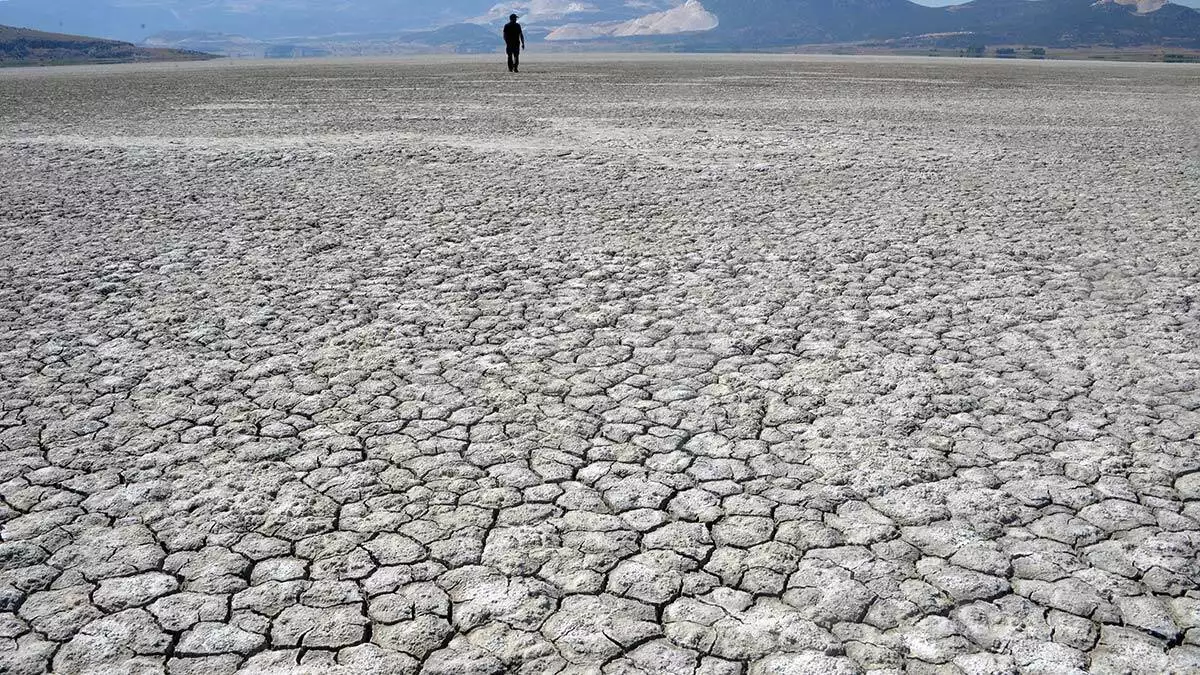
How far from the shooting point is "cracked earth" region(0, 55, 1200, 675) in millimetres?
2504

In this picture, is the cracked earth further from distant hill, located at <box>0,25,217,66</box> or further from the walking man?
→ distant hill, located at <box>0,25,217,66</box>

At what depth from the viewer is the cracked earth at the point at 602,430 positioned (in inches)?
98.6

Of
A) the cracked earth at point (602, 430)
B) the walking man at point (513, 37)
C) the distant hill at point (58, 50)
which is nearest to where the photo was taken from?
the cracked earth at point (602, 430)

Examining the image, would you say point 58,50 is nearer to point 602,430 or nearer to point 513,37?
point 513,37

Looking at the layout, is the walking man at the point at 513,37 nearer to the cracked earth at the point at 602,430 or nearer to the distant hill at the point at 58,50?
the cracked earth at the point at 602,430

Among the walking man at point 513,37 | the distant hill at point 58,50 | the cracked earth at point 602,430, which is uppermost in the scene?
the distant hill at point 58,50

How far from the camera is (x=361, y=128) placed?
13.9 m

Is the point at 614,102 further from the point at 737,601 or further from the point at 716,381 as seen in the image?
the point at 737,601

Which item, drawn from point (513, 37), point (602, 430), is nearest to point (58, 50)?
point (513, 37)

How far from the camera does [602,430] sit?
368 centimetres

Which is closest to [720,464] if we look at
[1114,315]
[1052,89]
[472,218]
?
[1114,315]

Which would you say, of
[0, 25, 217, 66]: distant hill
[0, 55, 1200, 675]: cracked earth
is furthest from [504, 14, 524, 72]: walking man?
[0, 25, 217, 66]: distant hill

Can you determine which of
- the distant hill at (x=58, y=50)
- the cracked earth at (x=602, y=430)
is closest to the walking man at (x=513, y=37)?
the cracked earth at (x=602, y=430)

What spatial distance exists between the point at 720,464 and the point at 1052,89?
21926 mm
